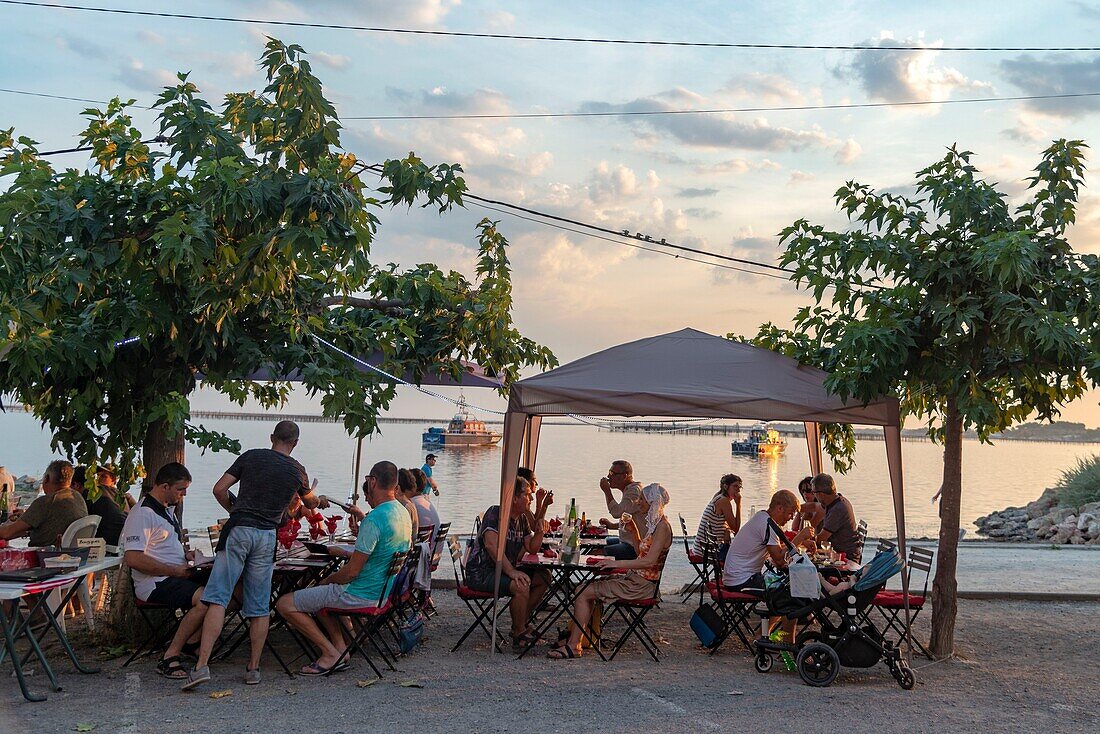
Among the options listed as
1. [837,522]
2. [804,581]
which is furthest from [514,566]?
[837,522]

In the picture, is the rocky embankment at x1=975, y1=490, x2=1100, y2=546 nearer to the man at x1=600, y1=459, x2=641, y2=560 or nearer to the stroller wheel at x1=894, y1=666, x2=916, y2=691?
the man at x1=600, y1=459, x2=641, y2=560

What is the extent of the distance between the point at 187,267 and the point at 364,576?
2.25 meters

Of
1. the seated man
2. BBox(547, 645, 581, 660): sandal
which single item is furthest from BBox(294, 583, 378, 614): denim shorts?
BBox(547, 645, 581, 660): sandal

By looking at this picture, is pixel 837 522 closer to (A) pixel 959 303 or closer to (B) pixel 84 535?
(A) pixel 959 303

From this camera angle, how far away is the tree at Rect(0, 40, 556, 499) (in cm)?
621

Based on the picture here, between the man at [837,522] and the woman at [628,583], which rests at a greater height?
the man at [837,522]

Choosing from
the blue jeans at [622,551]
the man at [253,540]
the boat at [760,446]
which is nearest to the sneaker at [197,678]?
the man at [253,540]

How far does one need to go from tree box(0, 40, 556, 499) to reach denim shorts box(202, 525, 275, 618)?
98 centimetres

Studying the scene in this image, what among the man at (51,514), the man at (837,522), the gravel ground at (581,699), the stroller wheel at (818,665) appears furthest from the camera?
the man at (837,522)

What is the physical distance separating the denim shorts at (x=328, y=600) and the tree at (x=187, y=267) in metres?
1.18

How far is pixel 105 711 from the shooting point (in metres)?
5.61

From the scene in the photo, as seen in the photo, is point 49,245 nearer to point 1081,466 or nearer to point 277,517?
point 277,517

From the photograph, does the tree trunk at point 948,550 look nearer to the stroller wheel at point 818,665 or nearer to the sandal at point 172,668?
the stroller wheel at point 818,665

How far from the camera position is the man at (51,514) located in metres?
7.65
